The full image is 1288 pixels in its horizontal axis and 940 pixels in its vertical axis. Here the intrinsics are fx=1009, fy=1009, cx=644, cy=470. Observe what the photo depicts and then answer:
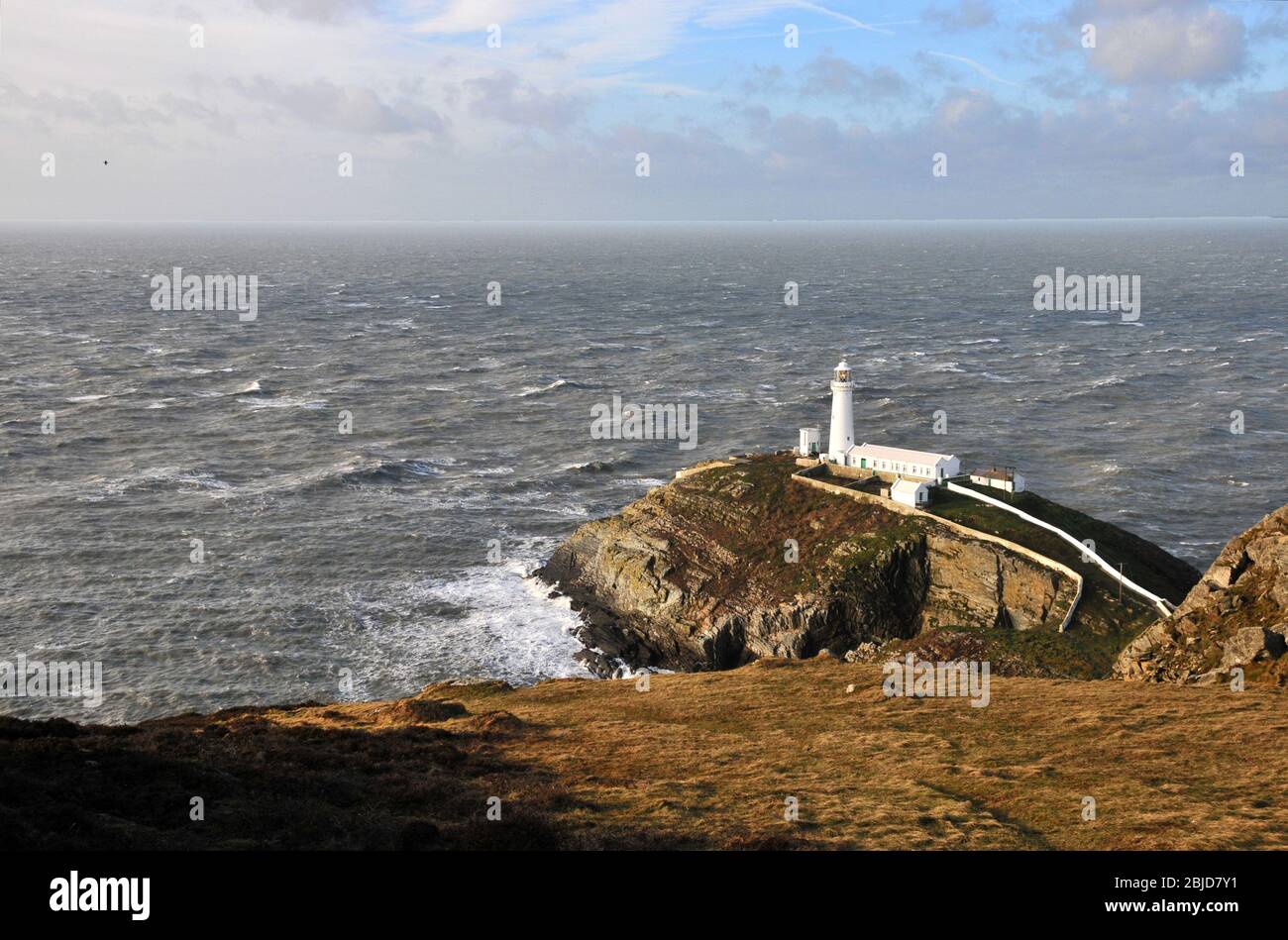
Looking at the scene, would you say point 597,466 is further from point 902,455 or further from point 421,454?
point 902,455

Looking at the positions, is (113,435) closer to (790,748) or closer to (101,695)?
(101,695)

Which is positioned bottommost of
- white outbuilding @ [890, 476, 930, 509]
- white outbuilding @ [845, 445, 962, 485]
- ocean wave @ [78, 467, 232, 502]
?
ocean wave @ [78, 467, 232, 502]

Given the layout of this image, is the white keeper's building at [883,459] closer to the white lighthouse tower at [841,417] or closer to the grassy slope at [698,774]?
the white lighthouse tower at [841,417]

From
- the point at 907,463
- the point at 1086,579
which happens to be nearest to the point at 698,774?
the point at 1086,579

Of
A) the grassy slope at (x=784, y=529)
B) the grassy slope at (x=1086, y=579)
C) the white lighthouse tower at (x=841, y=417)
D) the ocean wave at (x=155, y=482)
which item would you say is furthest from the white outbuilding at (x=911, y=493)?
the ocean wave at (x=155, y=482)

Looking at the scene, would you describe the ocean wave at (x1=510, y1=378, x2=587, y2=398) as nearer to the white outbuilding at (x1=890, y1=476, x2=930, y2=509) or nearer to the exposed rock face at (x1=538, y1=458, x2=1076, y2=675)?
the exposed rock face at (x1=538, y1=458, x2=1076, y2=675)
